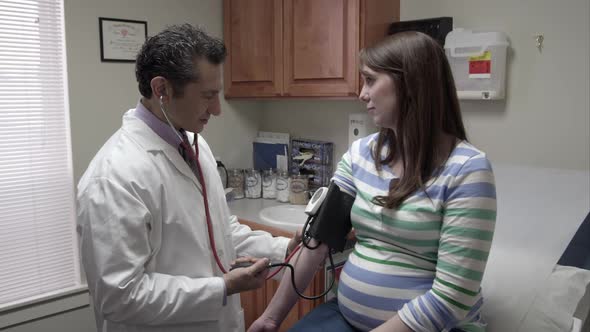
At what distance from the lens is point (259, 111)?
312 cm

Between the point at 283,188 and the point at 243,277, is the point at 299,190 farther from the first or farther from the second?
the point at 243,277

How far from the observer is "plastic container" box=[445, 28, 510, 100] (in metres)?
2.01

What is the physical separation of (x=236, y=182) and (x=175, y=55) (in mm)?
1722

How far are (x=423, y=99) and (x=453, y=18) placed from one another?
46.6 inches

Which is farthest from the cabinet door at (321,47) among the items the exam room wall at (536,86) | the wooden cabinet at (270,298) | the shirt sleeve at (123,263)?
the shirt sleeve at (123,263)

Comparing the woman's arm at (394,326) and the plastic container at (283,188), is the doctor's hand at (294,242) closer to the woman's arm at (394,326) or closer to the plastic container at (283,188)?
the woman's arm at (394,326)

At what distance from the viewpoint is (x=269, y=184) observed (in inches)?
112

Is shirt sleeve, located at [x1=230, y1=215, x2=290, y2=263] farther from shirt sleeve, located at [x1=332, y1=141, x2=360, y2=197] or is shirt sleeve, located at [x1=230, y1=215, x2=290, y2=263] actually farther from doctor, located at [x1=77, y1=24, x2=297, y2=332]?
shirt sleeve, located at [x1=332, y1=141, x2=360, y2=197]

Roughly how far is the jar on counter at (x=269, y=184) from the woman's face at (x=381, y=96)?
1.63m

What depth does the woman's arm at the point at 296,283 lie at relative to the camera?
4.40 ft

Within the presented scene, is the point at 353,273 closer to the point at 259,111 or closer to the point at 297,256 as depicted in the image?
the point at 297,256

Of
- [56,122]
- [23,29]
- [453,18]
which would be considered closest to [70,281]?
→ [56,122]

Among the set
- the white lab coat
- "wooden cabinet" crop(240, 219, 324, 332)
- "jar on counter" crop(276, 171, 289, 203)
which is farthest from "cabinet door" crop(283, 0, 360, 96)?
the white lab coat

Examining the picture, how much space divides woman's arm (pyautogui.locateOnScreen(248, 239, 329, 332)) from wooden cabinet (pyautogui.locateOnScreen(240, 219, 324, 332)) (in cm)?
72
